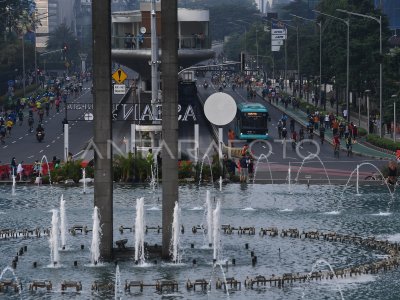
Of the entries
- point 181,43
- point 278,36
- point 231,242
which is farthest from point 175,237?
point 278,36

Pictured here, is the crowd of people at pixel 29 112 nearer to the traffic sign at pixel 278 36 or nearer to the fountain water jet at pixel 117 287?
the traffic sign at pixel 278 36

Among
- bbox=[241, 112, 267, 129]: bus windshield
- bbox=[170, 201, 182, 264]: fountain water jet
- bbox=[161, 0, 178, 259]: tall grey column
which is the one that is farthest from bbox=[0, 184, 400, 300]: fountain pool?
bbox=[241, 112, 267, 129]: bus windshield

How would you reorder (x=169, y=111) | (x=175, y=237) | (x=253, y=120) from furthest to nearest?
(x=253, y=120), (x=175, y=237), (x=169, y=111)

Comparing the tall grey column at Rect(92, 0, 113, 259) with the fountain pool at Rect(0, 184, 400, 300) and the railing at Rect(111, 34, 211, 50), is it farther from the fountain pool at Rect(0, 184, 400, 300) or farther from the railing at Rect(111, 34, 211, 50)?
the railing at Rect(111, 34, 211, 50)

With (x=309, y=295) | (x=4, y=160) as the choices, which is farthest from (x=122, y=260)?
(x=4, y=160)

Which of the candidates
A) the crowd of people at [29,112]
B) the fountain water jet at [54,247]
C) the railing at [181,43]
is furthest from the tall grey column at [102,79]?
the railing at [181,43]

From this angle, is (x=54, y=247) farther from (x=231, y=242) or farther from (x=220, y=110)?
(x=220, y=110)
